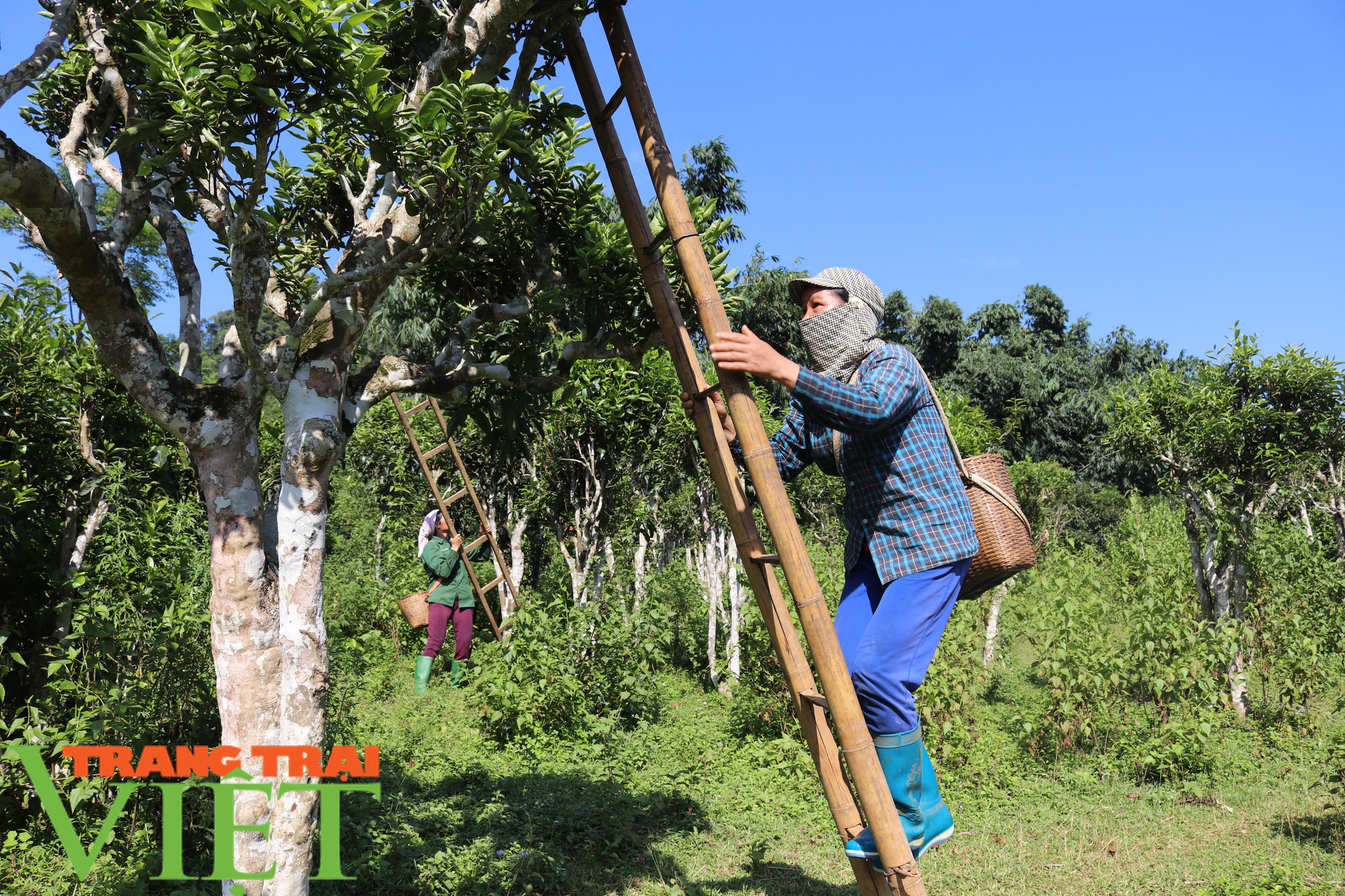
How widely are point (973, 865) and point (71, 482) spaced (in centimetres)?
532

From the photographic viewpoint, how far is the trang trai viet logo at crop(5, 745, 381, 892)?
275 centimetres

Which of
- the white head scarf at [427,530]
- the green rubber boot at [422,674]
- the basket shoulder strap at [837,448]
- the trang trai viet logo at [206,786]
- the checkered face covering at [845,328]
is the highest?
the white head scarf at [427,530]

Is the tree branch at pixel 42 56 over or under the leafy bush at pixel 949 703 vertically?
over

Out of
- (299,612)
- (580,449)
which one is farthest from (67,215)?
(580,449)

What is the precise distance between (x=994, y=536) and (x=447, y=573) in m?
6.97

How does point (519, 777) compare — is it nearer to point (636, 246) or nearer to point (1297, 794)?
point (636, 246)

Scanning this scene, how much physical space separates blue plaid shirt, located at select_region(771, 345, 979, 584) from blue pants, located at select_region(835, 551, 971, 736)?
0.06 m

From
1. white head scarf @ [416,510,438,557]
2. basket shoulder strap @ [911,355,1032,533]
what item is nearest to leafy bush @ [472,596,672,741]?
white head scarf @ [416,510,438,557]

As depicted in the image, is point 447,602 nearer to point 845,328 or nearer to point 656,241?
point 656,241

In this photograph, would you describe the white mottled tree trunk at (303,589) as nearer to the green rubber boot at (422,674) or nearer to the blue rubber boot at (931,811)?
the blue rubber boot at (931,811)

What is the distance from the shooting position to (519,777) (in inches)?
224

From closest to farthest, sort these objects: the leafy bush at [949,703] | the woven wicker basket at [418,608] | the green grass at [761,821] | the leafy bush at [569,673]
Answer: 1. the green grass at [761,821]
2. the leafy bush at [949,703]
3. the leafy bush at [569,673]
4. the woven wicker basket at [418,608]

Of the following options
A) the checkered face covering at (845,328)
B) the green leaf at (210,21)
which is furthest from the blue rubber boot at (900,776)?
the green leaf at (210,21)

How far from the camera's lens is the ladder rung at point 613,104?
110 inches
